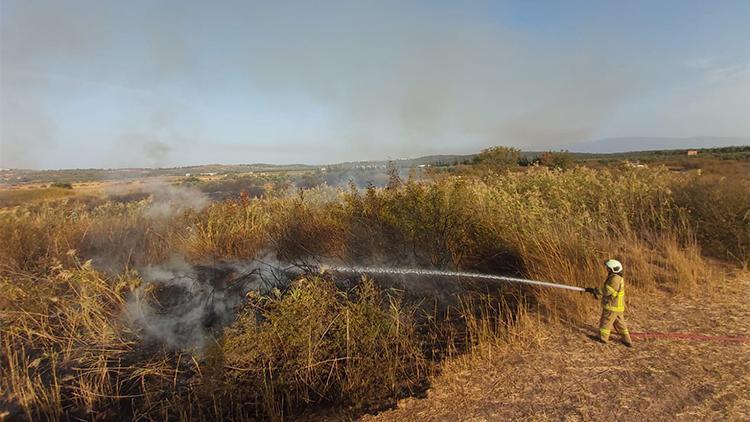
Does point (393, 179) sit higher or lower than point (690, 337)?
higher

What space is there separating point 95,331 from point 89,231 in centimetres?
307

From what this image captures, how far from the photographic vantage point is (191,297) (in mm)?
5297

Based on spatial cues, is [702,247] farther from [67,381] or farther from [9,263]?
[9,263]

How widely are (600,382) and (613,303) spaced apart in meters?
0.88

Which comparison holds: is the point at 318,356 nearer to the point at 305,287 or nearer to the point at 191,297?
the point at 305,287

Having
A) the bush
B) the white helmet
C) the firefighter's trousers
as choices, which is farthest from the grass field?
the white helmet

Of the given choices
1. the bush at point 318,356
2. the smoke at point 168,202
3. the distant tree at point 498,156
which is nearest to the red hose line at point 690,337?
the bush at point 318,356

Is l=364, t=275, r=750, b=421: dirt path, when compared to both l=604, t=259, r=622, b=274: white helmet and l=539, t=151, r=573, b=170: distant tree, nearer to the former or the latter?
l=604, t=259, r=622, b=274: white helmet

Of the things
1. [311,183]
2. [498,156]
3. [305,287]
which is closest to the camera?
[305,287]

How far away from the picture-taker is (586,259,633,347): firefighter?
364cm

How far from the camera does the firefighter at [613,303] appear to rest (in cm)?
364

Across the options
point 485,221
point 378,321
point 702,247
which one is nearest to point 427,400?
point 378,321

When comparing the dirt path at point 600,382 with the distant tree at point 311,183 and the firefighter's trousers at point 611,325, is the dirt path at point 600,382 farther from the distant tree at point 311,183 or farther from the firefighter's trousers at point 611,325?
the distant tree at point 311,183

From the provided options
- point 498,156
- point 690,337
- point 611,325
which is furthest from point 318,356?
point 498,156
